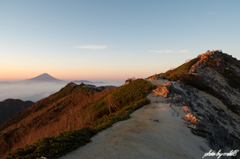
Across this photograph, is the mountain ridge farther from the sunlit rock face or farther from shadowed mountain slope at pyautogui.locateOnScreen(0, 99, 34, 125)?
shadowed mountain slope at pyautogui.locateOnScreen(0, 99, 34, 125)

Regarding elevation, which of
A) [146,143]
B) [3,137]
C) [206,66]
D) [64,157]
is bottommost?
[3,137]

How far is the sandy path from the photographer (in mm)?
5133

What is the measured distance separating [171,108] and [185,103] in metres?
2.45

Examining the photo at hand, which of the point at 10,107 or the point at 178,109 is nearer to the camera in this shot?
the point at 178,109

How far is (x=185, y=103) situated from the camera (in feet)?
42.7

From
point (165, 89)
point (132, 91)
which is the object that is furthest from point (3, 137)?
point (165, 89)

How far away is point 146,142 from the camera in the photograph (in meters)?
6.30

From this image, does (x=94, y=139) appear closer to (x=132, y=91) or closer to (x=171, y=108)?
(x=171, y=108)

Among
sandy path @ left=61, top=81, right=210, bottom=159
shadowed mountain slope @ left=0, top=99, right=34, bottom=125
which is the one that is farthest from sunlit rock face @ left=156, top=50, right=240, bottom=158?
shadowed mountain slope @ left=0, top=99, right=34, bottom=125

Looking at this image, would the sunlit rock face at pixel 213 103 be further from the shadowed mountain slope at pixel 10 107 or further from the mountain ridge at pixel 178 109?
the shadowed mountain slope at pixel 10 107

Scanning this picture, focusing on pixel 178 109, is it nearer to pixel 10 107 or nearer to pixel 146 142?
pixel 146 142

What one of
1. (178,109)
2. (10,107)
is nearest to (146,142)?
(178,109)

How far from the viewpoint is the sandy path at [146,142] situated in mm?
5133

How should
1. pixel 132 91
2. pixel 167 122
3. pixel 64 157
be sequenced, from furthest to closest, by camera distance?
pixel 132 91 < pixel 167 122 < pixel 64 157
